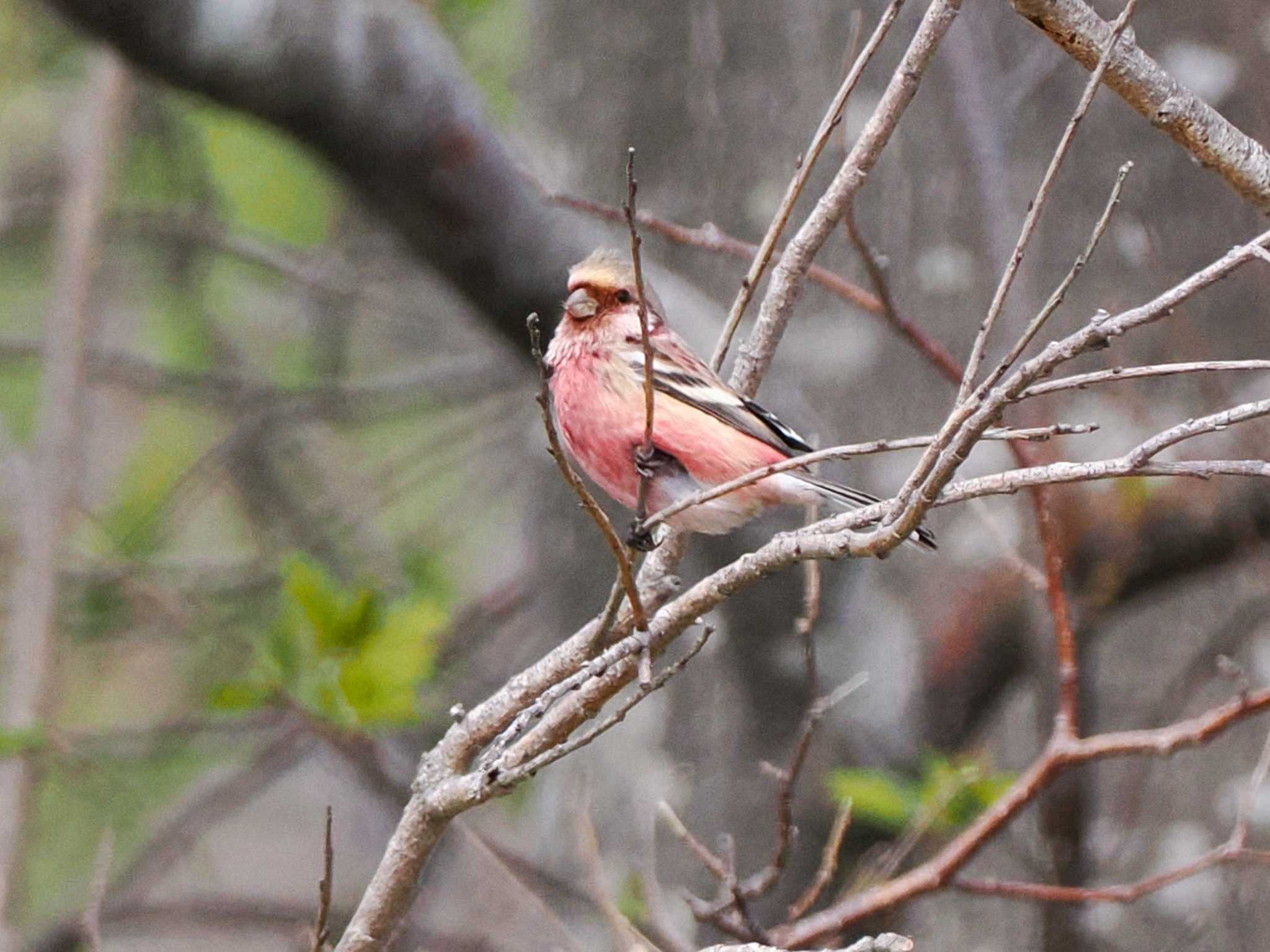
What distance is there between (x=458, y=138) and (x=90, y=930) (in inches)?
86.5

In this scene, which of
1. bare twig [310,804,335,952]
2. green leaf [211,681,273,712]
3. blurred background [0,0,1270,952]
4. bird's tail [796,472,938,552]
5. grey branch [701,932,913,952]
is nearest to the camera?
grey branch [701,932,913,952]

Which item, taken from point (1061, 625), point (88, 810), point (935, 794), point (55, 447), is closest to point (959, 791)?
point (935, 794)

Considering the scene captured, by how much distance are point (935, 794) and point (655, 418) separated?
105 centimetres

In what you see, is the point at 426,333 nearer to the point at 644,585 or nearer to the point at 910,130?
the point at 910,130

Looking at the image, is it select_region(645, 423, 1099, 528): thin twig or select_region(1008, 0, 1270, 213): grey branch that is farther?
select_region(1008, 0, 1270, 213): grey branch

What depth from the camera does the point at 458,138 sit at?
3914mm

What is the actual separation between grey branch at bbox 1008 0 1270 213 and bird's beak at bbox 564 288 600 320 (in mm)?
1370

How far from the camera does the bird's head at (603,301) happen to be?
3.37 metres

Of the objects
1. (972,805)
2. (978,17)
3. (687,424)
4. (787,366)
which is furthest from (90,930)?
(978,17)

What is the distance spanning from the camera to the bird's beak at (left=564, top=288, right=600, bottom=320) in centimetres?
337

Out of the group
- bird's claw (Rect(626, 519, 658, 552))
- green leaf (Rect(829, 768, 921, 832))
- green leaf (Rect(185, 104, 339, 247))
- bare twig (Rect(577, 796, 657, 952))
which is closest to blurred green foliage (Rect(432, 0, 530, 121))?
green leaf (Rect(185, 104, 339, 247))

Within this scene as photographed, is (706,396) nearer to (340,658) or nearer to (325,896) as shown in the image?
(340,658)

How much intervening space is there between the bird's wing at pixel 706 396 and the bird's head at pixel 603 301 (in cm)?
8

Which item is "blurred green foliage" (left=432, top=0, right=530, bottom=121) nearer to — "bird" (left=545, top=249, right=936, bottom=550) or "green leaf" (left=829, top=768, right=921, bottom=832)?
"bird" (left=545, top=249, right=936, bottom=550)
